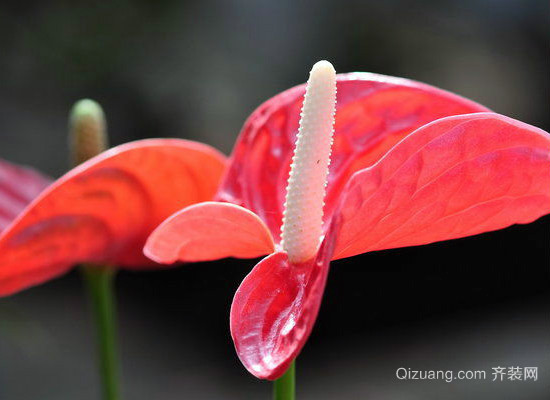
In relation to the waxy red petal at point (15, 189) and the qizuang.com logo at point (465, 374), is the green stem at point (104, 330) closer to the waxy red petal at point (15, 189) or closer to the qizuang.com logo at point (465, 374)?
the waxy red petal at point (15, 189)

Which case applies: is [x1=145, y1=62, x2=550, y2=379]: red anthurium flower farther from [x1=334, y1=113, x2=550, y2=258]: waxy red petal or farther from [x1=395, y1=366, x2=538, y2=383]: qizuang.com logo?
[x1=395, y1=366, x2=538, y2=383]: qizuang.com logo

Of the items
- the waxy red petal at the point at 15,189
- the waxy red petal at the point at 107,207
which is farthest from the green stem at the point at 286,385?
the waxy red petal at the point at 15,189

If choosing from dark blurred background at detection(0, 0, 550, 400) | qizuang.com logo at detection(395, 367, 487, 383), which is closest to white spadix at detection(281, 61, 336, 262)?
qizuang.com logo at detection(395, 367, 487, 383)

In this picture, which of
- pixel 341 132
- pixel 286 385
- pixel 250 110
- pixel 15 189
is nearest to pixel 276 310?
pixel 286 385

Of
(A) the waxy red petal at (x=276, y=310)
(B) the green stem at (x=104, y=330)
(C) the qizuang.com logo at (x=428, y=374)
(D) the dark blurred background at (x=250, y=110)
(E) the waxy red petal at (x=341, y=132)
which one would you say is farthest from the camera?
(D) the dark blurred background at (x=250, y=110)

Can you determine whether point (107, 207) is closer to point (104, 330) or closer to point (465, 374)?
point (104, 330)
